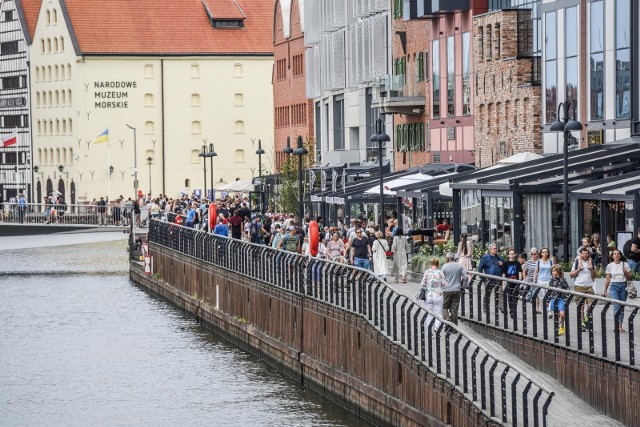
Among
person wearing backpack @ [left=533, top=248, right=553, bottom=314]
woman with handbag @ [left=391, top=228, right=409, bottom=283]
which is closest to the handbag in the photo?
person wearing backpack @ [left=533, top=248, right=553, bottom=314]

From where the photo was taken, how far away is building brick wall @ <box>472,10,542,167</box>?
59.9 metres

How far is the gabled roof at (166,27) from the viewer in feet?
468

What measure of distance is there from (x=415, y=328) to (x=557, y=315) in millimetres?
2516

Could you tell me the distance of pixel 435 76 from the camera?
73.1m

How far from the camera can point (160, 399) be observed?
3966cm

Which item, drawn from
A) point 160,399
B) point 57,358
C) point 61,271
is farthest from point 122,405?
point 61,271

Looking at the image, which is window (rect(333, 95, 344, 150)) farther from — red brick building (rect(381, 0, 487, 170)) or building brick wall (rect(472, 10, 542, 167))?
building brick wall (rect(472, 10, 542, 167))

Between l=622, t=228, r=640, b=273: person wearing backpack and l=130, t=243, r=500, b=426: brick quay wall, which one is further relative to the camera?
l=622, t=228, r=640, b=273: person wearing backpack

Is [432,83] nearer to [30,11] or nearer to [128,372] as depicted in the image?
[128,372]

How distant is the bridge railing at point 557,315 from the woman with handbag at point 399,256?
10796 mm

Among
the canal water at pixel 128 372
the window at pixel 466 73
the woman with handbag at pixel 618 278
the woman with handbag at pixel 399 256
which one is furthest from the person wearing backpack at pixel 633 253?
the window at pixel 466 73

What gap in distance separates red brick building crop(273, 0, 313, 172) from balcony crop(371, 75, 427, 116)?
26176 millimetres

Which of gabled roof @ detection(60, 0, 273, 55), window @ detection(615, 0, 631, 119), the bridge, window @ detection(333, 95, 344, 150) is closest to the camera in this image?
the bridge

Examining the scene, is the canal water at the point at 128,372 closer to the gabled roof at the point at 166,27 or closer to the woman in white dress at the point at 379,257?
the woman in white dress at the point at 379,257
